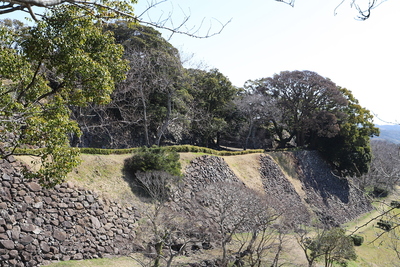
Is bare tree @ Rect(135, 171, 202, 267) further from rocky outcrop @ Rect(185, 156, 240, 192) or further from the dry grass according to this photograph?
the dry grass

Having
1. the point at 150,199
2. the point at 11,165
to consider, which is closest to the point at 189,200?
the point at 150,199

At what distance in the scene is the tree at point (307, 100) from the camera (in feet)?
105

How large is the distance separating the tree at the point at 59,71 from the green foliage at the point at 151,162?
8381mm

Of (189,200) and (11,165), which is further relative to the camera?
(189,200)

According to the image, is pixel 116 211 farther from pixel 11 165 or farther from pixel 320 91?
pixel 320 91

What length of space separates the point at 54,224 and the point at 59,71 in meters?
6.57

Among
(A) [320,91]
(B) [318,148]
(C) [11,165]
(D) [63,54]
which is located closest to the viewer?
(D) [63,54]

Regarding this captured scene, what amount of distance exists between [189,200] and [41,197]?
7.86 metres

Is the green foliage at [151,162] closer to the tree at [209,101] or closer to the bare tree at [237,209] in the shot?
the bare tree at [237,209]

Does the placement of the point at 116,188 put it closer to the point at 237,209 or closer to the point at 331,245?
the point at 237,209

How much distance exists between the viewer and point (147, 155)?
1733 centimetres

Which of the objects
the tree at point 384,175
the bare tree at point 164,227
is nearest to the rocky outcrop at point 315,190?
the tree at point 384,175

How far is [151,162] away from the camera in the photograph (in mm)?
17172

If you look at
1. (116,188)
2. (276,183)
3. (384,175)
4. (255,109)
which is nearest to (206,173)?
(116,188)
